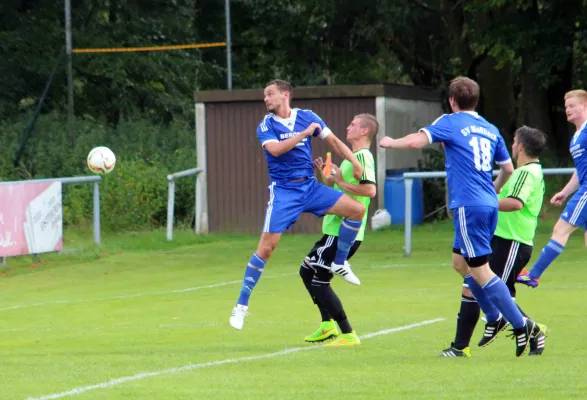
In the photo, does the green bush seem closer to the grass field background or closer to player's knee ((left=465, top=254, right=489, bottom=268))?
the grass field background

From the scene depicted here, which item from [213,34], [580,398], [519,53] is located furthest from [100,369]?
[213,34]

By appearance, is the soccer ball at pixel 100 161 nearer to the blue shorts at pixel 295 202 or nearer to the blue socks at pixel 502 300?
the blue shorts at pixel 295 202

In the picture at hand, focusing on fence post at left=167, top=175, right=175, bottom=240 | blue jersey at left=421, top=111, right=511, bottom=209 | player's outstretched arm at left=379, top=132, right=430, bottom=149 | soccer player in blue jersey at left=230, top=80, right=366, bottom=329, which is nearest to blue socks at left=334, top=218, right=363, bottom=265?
soccer player in blue jersey at left=230, top=80, right=366, bottom=329

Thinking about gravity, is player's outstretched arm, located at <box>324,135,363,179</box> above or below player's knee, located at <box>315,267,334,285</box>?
above

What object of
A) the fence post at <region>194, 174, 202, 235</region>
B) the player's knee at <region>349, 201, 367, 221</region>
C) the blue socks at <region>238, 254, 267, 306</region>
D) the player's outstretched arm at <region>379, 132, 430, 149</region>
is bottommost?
the fence post at <region>194, 174, 202, 235</region>

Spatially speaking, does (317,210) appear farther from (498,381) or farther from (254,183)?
(254,183)

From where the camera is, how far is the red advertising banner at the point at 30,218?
18.0m

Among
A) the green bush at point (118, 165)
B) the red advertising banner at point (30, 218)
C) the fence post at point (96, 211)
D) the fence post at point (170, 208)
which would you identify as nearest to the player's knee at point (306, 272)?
the red advertising banner at point (30, 218)

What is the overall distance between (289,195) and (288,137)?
1.61 feet

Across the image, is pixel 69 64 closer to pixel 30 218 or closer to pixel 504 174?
pixel 30 218

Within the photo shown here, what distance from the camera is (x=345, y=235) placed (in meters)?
10.1

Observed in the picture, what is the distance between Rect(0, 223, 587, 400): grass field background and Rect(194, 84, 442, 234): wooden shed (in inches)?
139

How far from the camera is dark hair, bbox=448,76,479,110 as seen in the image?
8.41 meters

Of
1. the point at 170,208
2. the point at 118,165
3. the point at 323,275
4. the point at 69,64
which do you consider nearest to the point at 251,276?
the point at 323,275
